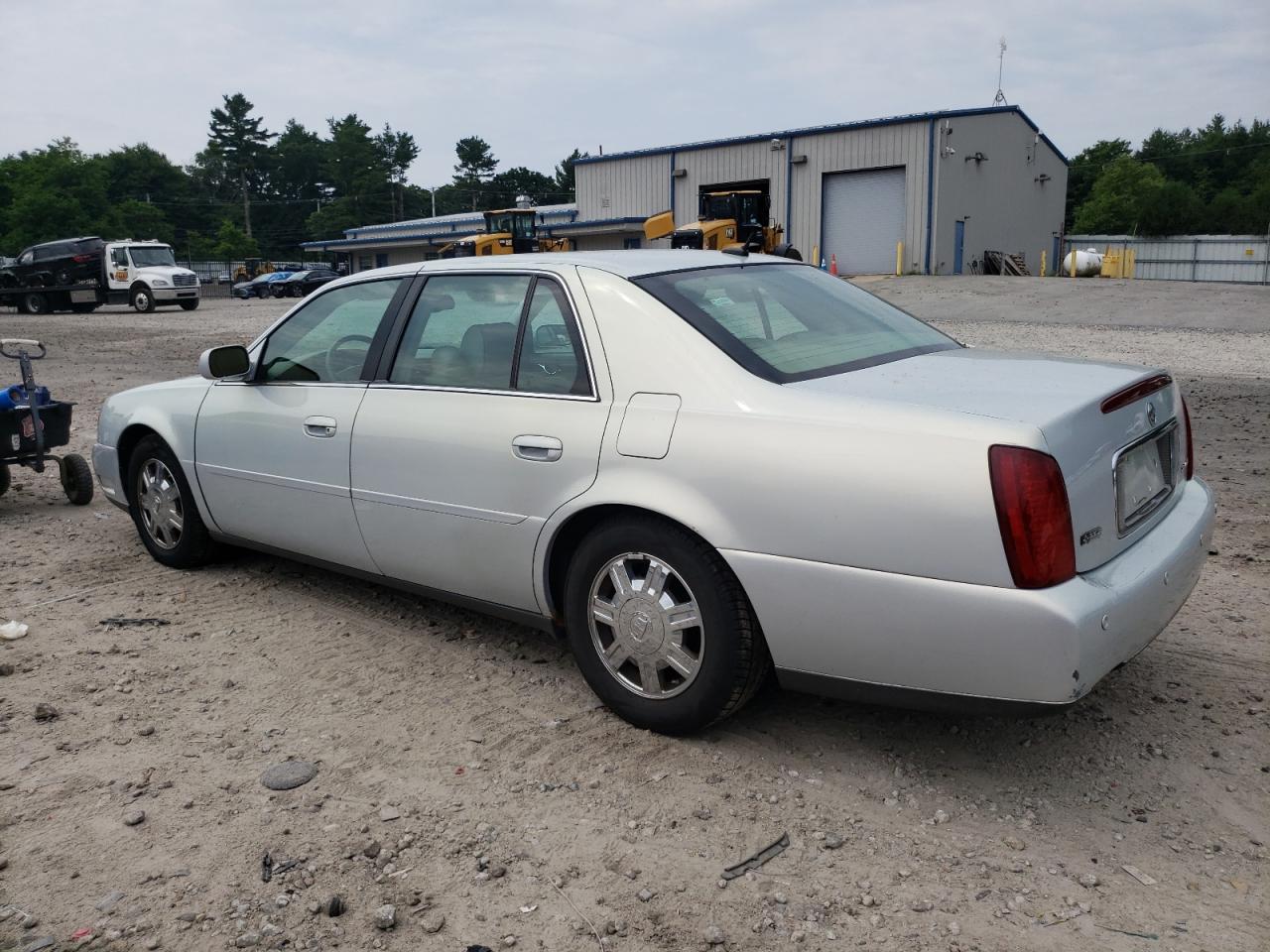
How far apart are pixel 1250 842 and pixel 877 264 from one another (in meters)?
35.7

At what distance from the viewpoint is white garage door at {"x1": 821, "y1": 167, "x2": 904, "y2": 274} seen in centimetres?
3622

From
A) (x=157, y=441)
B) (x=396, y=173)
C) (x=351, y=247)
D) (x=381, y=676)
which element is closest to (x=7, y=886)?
(x=381, y=676)

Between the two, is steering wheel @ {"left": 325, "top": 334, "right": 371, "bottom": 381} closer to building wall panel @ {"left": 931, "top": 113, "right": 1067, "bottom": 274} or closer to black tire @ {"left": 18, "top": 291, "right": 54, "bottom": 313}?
building wall panel @ {"left": 931, "top": 113, "right": 1067, "bottom": 274}

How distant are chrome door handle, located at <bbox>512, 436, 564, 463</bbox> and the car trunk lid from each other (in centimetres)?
86

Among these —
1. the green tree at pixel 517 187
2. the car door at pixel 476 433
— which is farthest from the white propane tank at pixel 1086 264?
the green tree at pixel 517 187

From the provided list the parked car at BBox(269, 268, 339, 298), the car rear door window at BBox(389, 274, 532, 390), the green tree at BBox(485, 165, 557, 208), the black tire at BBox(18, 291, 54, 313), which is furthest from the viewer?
the green tree at BBox(485, 165, 557, 208)

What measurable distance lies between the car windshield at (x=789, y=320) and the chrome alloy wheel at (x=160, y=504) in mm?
2916

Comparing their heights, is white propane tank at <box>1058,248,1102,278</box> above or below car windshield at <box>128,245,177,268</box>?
below

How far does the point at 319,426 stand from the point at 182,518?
1.34 meters

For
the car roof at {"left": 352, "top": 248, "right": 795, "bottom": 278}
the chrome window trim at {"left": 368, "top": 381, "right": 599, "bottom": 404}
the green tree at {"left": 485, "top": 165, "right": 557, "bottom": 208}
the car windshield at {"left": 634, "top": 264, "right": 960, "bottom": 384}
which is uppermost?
the green tree at {"left": 485, "top": 165, "right": 557, "bottom": 208}

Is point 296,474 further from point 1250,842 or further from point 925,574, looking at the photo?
point 1250,842

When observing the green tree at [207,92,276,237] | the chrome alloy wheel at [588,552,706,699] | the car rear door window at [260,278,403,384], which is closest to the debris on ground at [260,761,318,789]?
the chrome alloy wheel at [588,552,706,699]

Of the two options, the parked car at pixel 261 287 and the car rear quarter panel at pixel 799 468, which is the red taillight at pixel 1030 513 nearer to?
the car rear quarter panel at pixel 799 468

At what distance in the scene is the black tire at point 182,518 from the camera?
17.0 feet
